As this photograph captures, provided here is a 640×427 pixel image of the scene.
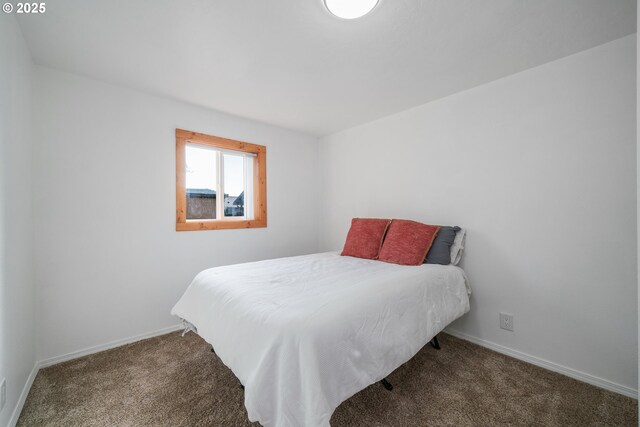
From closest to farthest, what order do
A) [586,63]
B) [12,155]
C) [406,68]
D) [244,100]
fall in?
[12,155] → [586,63] → [406,68] → [244,100]

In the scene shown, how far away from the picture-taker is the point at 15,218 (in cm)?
158

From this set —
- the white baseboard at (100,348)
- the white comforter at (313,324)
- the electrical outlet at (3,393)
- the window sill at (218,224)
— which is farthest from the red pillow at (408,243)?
the electrical outlet at (3,393)

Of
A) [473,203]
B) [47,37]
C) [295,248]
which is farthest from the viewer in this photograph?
[295,248]

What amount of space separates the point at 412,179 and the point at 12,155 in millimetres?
3125

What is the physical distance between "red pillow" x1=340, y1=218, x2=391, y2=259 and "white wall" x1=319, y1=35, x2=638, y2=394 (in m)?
0.45

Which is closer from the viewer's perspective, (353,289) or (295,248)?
(353,289)

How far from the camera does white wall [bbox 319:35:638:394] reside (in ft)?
5.68

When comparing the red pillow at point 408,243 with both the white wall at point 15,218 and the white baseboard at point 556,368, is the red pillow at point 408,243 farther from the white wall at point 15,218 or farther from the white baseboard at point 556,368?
the white wall at point 15,218

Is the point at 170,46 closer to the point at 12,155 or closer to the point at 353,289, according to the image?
the point at 12,155

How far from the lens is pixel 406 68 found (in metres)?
2.07

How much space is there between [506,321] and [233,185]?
318cm

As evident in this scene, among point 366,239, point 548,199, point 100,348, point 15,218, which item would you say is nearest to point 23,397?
point 100,348

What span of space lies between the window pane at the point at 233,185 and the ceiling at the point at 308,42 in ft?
3.03

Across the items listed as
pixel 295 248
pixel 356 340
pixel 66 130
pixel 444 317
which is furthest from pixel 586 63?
pixel 66 130
